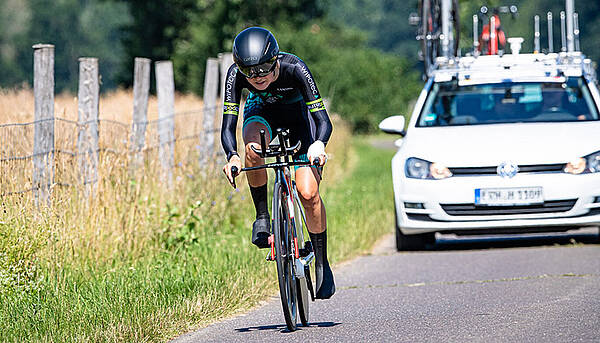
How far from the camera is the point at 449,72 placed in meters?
12.4

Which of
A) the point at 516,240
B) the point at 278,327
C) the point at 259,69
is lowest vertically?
the point at 278,327

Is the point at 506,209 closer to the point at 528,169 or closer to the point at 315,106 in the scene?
the point at 528,169

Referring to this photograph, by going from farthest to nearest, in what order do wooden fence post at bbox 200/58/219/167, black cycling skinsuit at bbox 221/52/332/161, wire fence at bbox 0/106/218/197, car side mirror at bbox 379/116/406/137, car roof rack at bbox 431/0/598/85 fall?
1. wooden fence post at bbox 200/58/219/167
2. car roof rack at bbox 431/0/598/85
3. car side mirror at bbox 379/116/406/137
4. wire fence at bbox 0/106/218/197
5. black cycling skinsuit at bbox 221/52/332/161

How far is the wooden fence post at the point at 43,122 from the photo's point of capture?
9.47 meters

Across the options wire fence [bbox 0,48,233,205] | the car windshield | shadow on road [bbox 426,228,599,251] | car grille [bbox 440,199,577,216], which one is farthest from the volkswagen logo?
wire fence [bbox 0,48,233,205]

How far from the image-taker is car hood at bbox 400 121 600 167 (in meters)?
10.7

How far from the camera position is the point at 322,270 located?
754 centimetres

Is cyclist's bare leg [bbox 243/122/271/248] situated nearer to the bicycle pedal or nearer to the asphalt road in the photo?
the bicycle pedal

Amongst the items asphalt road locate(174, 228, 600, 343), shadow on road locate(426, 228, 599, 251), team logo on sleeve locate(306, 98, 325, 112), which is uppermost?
team logo on sleeve locate(306, 98, 325, 112)

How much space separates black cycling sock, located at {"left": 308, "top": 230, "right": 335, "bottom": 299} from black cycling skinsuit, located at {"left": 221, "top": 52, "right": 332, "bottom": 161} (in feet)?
1.90

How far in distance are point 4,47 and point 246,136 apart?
386 feet

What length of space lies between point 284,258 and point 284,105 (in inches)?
41.8


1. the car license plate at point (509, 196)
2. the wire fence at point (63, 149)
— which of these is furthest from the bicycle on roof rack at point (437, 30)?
the car license plate at point (509, 196)

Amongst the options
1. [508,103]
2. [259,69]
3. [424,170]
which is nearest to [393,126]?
[424,170]
